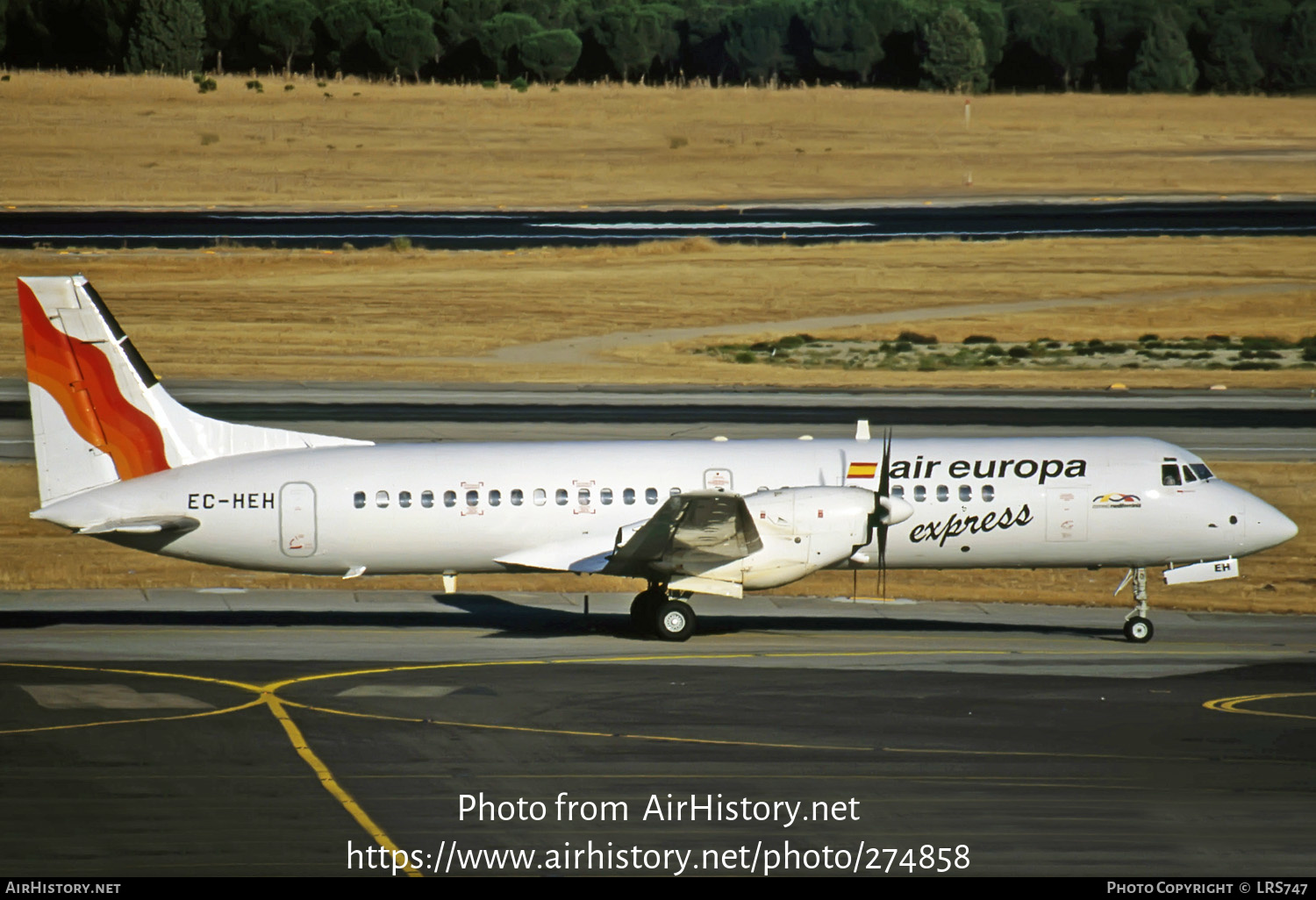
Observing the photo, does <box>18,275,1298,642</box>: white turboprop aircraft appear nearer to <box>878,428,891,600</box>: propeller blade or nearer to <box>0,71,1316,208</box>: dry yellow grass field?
<box>878,428,891,600</box>: propeller blade

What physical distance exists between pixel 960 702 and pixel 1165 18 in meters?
121

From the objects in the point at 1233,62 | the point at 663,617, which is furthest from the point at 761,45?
the point at 663,617

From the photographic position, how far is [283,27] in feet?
404

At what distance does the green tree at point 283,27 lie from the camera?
404 feet

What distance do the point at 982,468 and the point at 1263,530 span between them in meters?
5.01

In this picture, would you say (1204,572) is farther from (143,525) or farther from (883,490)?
(143,525)

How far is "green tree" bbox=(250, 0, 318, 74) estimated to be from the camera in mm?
123250

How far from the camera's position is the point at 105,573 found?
3456 centimetres

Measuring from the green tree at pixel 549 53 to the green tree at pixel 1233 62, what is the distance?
167 ft

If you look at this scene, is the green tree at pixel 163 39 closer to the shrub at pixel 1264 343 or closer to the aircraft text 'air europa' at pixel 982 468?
the shrub at pixel 1264 343

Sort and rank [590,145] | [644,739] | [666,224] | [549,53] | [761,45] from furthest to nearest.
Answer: [761,45] < [549,53] < [590,145] < [666,224] < [644,739]

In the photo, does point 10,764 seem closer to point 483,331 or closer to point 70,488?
point 70,488

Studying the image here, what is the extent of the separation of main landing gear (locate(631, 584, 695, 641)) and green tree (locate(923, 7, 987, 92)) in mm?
106013

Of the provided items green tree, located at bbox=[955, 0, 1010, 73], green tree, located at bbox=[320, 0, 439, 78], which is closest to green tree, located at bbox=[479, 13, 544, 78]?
green tree, located at bbox=[320, 0, 439, 78]
